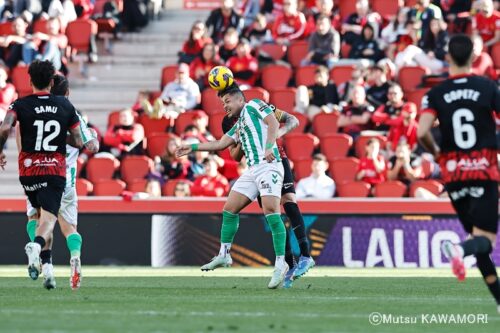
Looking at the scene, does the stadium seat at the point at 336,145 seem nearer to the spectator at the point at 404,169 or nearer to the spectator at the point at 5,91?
the spectator at the point at 404,169

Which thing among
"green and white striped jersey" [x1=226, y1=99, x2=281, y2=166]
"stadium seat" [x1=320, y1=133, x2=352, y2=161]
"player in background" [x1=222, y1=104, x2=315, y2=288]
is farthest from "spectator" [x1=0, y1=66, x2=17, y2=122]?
"green and white striped jersey" [x1=226, y1=99, x2=281, y2=166]

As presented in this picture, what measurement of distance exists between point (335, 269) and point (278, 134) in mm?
6022

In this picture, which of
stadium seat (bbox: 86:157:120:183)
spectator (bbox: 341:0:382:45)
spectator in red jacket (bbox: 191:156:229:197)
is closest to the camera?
spectator in red jacket (bbox: 191:156:229:197)

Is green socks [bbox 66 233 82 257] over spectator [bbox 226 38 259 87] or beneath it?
beneath

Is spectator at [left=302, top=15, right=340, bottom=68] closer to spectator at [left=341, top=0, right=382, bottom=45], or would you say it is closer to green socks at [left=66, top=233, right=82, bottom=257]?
spectator at [left=341, top=0, right=382, bottom=45]

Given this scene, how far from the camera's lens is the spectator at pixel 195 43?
78.6ft

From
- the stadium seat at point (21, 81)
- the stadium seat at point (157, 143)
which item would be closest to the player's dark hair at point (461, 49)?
A: the stadium seat at point (157, 143)

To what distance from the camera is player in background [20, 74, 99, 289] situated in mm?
12062

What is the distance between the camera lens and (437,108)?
9.83 m

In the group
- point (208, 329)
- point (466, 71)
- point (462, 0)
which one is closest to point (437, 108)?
point (466, 71)

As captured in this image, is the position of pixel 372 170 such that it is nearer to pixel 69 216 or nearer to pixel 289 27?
pixel 289 27

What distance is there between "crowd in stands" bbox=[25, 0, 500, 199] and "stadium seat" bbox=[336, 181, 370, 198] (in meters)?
0.02

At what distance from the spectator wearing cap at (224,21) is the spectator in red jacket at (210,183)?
14.8 feet

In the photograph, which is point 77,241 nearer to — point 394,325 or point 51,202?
point 51,202
